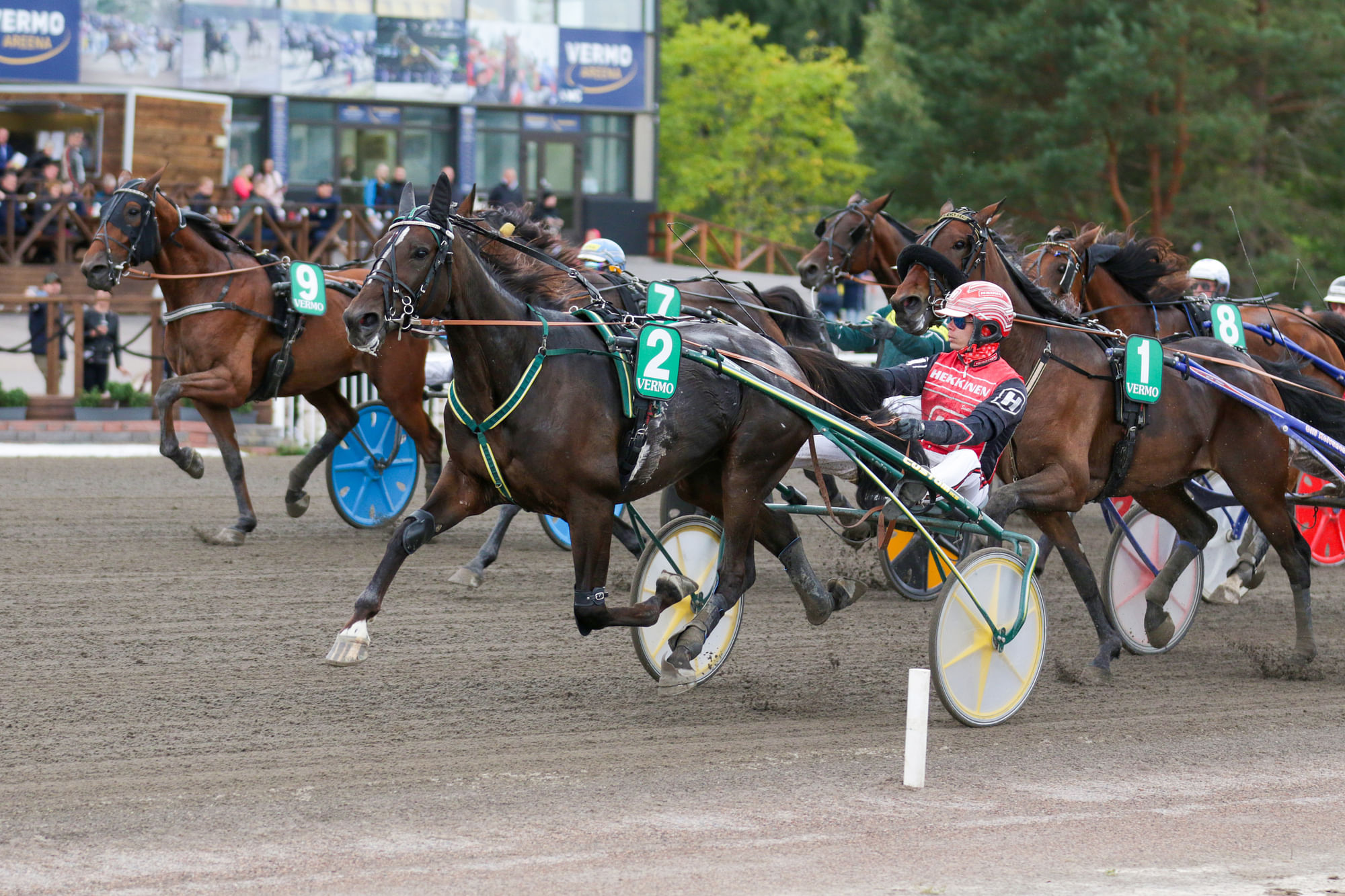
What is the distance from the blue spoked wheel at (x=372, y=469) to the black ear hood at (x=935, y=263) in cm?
446

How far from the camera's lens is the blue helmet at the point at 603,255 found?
28.7 ft

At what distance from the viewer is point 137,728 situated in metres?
5.42

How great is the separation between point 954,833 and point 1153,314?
5.28 m

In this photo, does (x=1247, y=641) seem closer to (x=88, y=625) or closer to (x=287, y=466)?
(x=88, y=625)

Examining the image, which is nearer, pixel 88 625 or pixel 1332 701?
pixel 1332 701

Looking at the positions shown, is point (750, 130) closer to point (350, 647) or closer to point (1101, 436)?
point (1101, 436)

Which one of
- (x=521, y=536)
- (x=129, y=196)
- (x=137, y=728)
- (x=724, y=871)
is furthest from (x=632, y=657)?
(x=129, y=196)

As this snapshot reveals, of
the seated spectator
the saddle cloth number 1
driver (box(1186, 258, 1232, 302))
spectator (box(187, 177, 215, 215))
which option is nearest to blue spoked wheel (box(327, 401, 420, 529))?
the saddle cloth number 1

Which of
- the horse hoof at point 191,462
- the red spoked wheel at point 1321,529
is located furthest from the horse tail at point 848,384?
the red spoked wheel at point 1321,529

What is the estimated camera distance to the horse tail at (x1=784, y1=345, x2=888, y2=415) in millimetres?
6453

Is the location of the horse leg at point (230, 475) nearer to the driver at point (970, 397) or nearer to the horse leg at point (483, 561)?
the horse leg at point (483, 561)

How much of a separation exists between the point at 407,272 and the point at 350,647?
50.9 inches

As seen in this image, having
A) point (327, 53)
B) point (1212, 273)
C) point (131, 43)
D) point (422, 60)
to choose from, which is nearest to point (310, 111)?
point (327, 53)

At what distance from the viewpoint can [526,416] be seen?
550 centimetres
